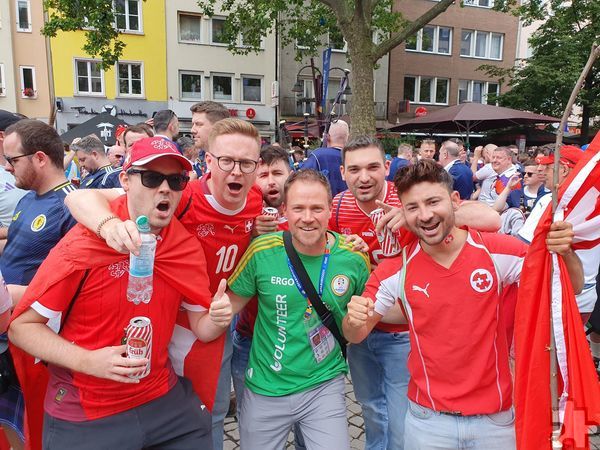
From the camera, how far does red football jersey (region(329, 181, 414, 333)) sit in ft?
10.5

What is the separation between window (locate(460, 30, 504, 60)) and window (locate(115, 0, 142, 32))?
20591 millimetres

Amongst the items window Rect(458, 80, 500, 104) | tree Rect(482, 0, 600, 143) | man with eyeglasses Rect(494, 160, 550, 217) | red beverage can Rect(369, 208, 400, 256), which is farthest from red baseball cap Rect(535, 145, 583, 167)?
window Rect(458, 80, 500, 104)

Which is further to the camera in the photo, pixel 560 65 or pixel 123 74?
pixel 123 74

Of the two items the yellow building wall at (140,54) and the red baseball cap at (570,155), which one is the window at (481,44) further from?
the red baseball cap at (570,155)

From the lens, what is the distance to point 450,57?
31.2 metres

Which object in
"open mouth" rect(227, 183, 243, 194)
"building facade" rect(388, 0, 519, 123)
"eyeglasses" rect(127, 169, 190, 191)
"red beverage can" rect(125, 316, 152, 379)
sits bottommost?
"red beverage can" rect(125, 316, 152, 379)

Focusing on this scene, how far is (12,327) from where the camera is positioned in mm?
2135

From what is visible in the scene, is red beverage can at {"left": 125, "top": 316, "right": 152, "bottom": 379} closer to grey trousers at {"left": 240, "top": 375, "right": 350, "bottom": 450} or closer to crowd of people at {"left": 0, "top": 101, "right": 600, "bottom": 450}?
crowd of people at {"left": 0, "top": 101, "right": 600, "bottom": 450}

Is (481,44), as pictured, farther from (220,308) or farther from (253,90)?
(220,308)

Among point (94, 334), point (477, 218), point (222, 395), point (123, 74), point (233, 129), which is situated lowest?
point (222, 395)

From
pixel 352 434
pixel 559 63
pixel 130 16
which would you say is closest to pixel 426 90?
pixel 559 63

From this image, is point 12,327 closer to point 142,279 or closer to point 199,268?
point 142,279

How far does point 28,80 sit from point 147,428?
92.0ft

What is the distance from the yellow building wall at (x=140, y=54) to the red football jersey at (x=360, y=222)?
2476 centimetres
